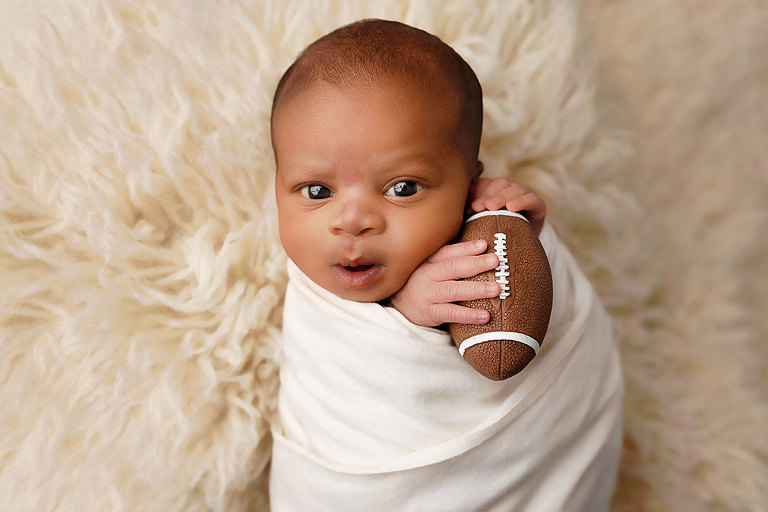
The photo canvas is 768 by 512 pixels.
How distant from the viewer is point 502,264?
0.69 meters

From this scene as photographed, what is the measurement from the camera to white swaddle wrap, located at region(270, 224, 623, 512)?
76 cm

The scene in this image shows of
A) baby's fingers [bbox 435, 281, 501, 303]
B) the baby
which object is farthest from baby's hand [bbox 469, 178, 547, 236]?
baby's fingers [bbox 435, 281, 501, 303]

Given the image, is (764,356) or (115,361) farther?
(764,356)

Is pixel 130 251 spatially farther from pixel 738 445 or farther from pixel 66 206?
pixel 738 445

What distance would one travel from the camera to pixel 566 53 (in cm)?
98

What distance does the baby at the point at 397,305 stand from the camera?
72cm

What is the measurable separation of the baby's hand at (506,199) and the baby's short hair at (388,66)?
1.9 inches

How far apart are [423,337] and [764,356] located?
27.5 inches

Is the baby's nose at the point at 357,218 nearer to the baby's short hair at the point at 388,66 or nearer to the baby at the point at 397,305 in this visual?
the baby at the point at 397,305

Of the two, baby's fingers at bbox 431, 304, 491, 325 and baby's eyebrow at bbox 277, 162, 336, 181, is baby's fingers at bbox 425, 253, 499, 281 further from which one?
baby's eyebrow at bbox 277, 162, 336, 181

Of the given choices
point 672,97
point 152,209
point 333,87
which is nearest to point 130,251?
point 152,209

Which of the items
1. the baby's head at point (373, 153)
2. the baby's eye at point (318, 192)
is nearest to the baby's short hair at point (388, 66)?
the baby's head at point (373, 153)

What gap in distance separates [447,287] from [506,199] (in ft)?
0.46

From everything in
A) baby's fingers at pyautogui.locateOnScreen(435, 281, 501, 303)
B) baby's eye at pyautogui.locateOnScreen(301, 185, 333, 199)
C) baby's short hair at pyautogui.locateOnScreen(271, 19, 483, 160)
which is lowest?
baby's fingers at pyautogui.locateOnScreen(435, 281, 501, 303)
